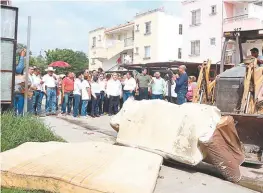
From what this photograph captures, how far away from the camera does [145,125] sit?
21.9 feet

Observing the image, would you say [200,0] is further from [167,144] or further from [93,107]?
[167,144]

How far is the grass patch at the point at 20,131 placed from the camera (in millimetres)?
6838

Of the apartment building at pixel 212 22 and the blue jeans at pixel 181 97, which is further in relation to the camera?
the apartment building at pixel 212 22

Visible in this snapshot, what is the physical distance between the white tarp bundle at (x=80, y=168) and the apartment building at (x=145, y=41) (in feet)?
102

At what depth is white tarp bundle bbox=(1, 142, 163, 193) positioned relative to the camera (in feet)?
14.9

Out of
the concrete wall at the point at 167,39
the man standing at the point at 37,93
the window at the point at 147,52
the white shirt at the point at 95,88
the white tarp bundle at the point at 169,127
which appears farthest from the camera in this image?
the window at the point at 147,52

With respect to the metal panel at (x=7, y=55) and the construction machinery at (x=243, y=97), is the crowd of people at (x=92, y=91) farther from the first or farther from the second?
the metal panel at (x=7, y=55)

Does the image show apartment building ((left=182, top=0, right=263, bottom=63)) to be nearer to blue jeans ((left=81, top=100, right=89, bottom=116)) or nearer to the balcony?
the balcony

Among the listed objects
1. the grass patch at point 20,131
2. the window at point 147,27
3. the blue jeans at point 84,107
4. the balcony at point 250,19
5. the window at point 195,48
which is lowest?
the grass patch at point 20,131

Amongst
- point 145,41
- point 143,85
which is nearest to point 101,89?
point 143,85

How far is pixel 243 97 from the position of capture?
7.34 m

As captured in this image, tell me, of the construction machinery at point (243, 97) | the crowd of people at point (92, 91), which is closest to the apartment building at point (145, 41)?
the crowd of people at point (92, 91)

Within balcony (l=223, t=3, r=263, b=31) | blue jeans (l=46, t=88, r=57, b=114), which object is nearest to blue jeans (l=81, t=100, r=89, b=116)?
blue jeans (l=46, t=88, r=57, b=114)

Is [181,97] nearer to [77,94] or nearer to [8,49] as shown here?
[77,94]
